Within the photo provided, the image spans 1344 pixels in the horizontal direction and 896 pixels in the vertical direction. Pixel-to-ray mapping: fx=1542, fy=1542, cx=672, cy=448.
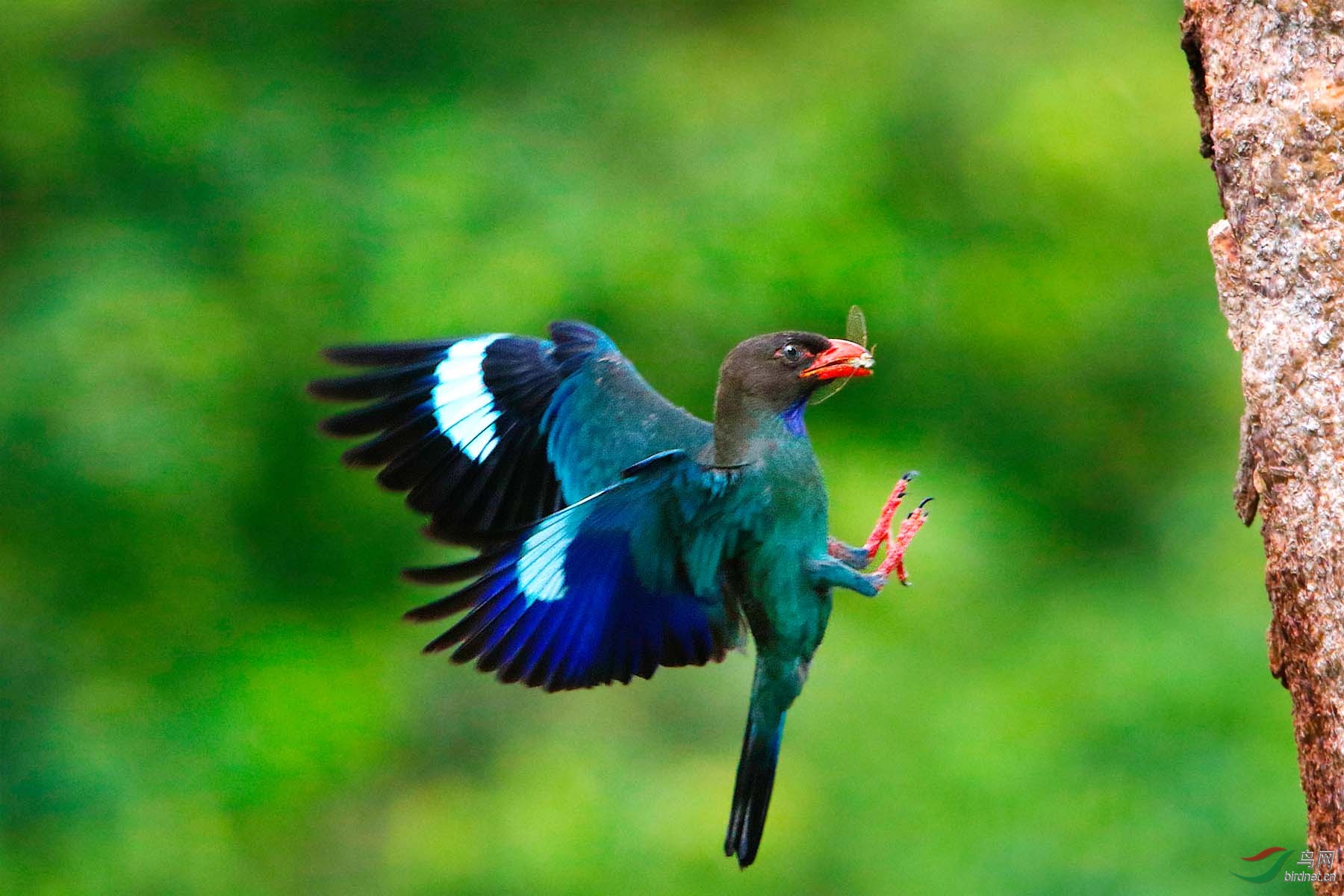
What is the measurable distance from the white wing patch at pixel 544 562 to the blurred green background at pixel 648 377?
9.27 ft

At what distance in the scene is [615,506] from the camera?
10.7 feet

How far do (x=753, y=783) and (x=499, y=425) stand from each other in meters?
1.06

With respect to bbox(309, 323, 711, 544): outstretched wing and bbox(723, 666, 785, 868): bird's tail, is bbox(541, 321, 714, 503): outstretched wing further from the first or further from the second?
bbox(723, 666, 785, 868): bird's tail

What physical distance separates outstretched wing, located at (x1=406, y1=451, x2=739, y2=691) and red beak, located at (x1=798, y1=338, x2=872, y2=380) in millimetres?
375

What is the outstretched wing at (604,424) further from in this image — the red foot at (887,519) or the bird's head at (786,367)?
the red foot at (887,519)

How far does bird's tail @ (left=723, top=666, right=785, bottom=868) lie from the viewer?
137 inches

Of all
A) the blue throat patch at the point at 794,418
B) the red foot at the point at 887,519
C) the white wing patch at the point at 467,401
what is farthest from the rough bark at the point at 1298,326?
the white wing patch at the point at 467,401

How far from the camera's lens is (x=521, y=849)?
618 centimetres

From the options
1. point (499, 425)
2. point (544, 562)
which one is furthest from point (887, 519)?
point (499, 425)

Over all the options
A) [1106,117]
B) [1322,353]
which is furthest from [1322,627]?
[1106,117]

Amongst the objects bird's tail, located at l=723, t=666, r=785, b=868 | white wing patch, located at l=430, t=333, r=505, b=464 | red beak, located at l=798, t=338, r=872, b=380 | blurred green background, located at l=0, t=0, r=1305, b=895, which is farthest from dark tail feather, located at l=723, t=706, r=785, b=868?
blurred green background, located at l=0, t=0, r=1305, b=895

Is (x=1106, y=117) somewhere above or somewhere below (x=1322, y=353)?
above

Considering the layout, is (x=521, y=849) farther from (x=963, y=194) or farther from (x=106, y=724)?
(x=963, y=194)

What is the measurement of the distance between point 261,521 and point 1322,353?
636cm
